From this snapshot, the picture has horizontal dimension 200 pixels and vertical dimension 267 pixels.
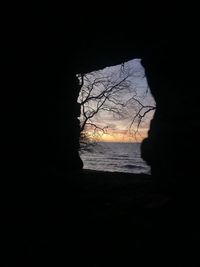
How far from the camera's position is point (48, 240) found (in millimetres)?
3057

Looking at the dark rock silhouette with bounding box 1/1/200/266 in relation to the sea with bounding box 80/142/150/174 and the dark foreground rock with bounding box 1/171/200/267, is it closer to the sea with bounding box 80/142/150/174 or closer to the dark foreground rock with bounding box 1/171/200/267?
the dark foreground rock with bounding box 1/171/200/267

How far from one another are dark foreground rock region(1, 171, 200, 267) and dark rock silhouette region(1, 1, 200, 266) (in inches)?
0.6

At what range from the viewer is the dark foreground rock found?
8.80ft

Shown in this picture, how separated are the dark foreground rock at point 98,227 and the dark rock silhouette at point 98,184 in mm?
16

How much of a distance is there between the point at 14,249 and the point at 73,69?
5757mm

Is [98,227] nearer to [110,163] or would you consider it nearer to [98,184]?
[98,184]

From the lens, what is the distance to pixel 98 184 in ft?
19.9

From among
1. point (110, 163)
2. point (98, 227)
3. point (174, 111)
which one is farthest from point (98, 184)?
point (110, 163)

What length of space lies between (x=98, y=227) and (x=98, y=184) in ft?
8.85

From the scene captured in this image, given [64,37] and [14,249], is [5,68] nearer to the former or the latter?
[64,37]

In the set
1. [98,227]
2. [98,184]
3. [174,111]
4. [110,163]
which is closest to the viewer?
[98,227]

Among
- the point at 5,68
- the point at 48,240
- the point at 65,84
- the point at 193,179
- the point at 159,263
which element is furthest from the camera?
the point at 65,84

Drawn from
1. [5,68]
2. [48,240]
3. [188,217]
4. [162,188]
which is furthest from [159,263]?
[5,68]

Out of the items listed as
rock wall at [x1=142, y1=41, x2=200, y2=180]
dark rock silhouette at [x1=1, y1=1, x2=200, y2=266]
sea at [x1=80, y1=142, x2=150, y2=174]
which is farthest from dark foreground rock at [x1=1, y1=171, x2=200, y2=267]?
sea at [x1=80, y1=142, x2=150, y2=174]
